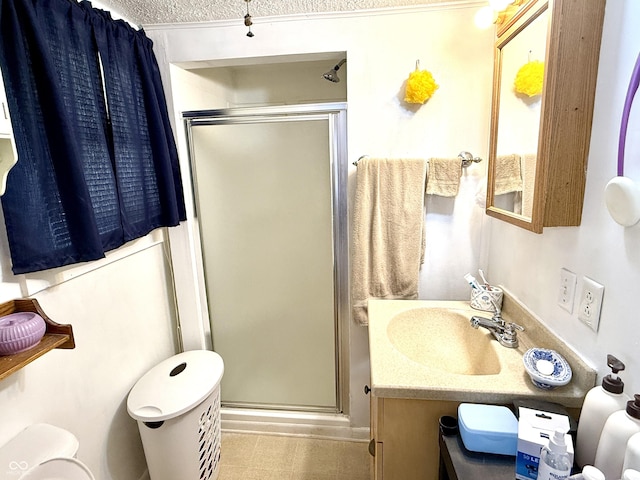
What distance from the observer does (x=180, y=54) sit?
1623mm

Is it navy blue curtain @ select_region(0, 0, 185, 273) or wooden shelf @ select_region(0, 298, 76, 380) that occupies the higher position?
navy blue curtain @ select_region(0, 0, 185, 273)

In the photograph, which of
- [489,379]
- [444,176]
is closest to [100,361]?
[489,379]

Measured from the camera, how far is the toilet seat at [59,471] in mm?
877

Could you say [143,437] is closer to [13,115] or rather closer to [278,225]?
[278,225]

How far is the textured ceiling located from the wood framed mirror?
627 millimetres

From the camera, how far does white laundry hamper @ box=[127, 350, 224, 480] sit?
137 cm

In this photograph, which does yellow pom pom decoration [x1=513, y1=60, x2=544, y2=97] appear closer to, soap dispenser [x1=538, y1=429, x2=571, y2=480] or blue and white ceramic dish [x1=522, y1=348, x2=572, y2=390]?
blue and white ceramic dish [x1=522, y1=348, x2=572, y2=390]

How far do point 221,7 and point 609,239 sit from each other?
5.36 ft

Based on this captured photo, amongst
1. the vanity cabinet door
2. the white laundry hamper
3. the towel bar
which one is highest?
A: the towel bar

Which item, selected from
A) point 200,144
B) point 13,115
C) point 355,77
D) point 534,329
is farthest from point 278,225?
point 534,329

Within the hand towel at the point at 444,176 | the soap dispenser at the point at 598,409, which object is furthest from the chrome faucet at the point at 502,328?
the hand towel at the point at 444,176

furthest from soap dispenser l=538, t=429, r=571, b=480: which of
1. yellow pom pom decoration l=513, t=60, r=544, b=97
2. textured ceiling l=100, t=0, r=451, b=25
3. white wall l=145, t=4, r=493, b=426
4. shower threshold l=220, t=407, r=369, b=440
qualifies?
textured ceiling l=100, t=0, r=451, b=25

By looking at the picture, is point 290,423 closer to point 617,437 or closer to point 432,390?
point 432,390

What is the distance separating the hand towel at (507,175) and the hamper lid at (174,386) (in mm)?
1461
